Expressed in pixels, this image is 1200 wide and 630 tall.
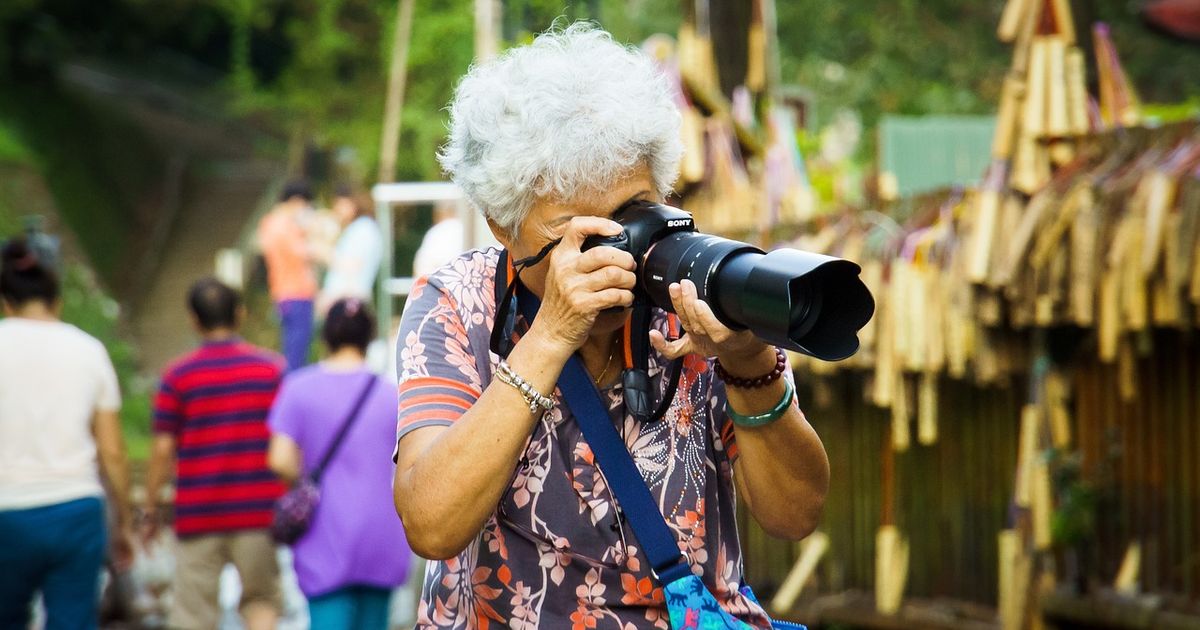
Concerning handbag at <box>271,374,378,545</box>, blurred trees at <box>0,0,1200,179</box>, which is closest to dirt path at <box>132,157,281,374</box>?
blurred trees at <box>0,0,1200,179</box>

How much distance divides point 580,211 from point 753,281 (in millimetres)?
297

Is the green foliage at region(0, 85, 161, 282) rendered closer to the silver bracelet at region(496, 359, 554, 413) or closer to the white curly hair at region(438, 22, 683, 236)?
the white curly hair at region(438, 22, 683, 236)

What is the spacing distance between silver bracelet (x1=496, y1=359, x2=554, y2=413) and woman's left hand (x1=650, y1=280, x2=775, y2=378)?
6.9 inches

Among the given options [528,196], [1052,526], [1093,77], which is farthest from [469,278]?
[1093,77]

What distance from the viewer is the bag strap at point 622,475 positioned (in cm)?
185

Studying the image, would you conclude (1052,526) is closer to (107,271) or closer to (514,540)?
(514,540)

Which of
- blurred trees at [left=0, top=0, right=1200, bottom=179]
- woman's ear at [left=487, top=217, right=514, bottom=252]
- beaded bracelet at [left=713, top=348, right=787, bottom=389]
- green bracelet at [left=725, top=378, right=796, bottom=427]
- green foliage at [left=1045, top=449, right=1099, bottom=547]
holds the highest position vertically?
blurred trees at [left=0, top=0, right=1200, bottom=179]

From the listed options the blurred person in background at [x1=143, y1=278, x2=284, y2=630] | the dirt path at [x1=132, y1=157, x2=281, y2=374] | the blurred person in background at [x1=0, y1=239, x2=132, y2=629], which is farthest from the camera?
the dirt path at [x1=132, y1=157, x2=281, y2=374]

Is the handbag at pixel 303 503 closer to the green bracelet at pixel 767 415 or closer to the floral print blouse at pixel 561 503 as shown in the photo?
the floral print blouse at pixel 561 503

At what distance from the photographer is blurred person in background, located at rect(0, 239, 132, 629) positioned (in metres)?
4.73

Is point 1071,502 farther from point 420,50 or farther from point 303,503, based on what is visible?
point 420,50

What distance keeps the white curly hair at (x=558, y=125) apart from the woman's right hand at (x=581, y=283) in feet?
0.27

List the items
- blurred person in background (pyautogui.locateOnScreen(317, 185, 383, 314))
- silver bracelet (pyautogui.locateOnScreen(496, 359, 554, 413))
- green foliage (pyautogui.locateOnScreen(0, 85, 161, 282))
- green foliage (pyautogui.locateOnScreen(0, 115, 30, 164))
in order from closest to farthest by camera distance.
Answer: silver bracelet (pyautogui.locateOnScreen(496, 359, 554, 413)), blurred person in background (pyautogui.locateOnScreen(317, 185, 383, 314)), green foliage (pyautogui.locateOnScreen(0, 115, 30, 164)), green foliage (pyautogui.locateOnScreen(0, 85, 161, 282))

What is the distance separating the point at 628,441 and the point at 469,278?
1.03 feet
